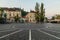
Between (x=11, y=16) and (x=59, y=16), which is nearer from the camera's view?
(x=11, y=16)

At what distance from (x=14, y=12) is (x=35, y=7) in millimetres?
42109

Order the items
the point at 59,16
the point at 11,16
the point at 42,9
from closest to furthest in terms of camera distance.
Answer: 1. the point at 42,9
2. the point at 11,16
3. the point at 59,16

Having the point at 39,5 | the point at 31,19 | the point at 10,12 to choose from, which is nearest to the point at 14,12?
the point at 10,12

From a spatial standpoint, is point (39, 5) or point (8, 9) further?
point (8, 9)

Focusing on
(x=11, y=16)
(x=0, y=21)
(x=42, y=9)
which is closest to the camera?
(x=0, y=21)

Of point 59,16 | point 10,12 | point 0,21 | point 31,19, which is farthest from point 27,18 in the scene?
point 0,21

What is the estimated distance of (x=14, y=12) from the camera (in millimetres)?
171750

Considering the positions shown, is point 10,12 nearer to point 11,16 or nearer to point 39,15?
point 11,16

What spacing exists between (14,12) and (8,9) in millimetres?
6841

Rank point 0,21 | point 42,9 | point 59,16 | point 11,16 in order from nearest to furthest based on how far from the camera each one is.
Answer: point 0,21, point 42,9, point 11,16, point 59,16

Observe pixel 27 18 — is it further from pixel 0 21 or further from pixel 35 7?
pixel 0 21

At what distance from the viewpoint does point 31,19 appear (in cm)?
16862

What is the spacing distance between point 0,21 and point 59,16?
304 feet

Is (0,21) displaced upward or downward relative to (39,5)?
downward
